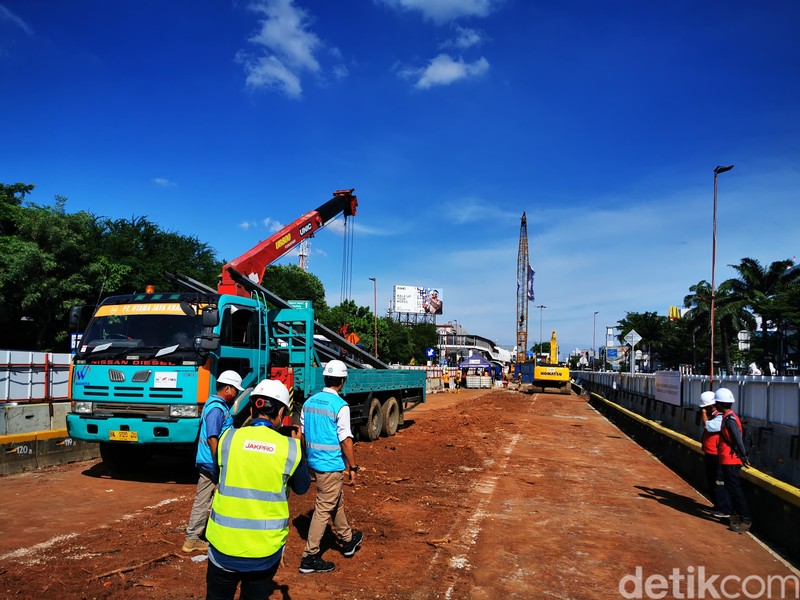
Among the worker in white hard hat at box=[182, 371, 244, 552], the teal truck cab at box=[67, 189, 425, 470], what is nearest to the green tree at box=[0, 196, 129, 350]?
the teal truck cab at box=[67, 189, 425, 470]

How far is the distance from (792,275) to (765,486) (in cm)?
5782

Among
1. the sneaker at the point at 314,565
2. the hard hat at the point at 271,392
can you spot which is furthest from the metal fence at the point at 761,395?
the hard hat at the point at 271,392

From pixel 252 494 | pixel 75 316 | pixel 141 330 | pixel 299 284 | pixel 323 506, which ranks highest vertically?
Answer: pixel 299 284

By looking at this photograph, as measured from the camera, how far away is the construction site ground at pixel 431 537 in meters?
5.15

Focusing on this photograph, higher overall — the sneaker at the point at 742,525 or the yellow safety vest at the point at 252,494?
the yellow safety vest at the point at 252,494

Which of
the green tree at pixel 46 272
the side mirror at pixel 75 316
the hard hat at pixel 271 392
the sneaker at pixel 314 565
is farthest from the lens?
the green tree at pixel 46 272

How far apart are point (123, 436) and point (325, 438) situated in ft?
14.2

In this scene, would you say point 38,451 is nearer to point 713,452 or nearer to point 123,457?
point 123,457

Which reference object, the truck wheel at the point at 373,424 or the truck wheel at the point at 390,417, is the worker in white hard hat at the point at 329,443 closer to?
the truck wheel at the point at 373,424

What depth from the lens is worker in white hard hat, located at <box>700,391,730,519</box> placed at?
794cm

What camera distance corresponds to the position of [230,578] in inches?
125

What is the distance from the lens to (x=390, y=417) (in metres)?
15.5

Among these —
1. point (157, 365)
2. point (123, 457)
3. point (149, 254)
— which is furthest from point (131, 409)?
point (149, 254)

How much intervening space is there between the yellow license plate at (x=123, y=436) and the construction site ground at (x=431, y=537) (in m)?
0.77
